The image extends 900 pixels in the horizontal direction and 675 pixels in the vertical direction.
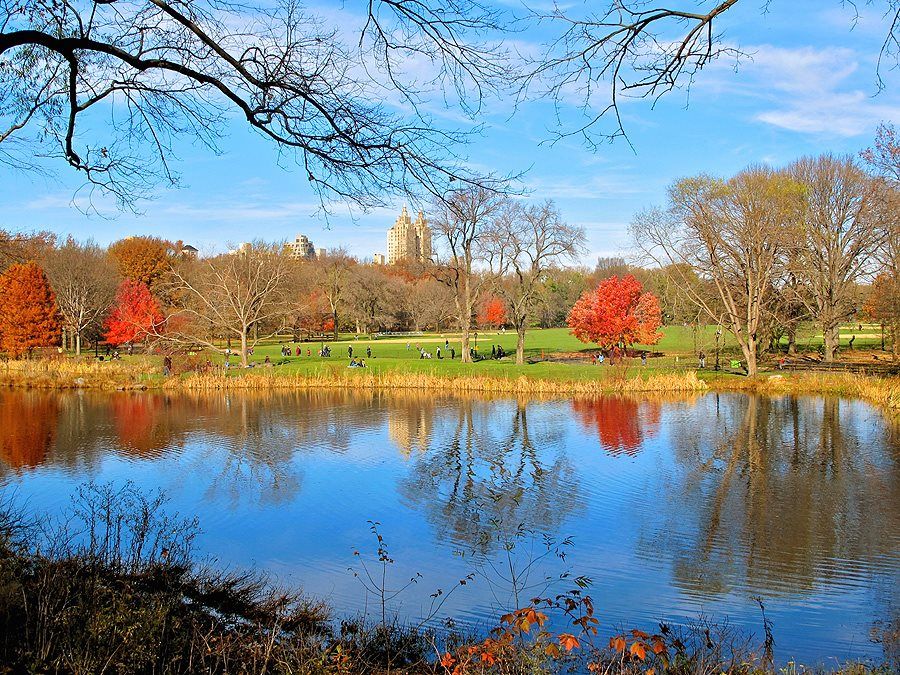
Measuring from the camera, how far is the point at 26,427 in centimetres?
2167

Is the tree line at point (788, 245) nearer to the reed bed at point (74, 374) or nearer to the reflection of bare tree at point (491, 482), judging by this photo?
the reflection of bare tree at point (491, 482)

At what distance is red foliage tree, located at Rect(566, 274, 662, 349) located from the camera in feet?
140

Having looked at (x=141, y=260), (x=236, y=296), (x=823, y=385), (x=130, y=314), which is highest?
(x=141, y=260)

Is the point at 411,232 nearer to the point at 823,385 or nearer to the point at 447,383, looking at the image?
the point at 447,383

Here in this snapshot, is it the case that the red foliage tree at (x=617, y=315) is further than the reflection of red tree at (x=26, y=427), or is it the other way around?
the red foliage tree at (x=617, y=315)

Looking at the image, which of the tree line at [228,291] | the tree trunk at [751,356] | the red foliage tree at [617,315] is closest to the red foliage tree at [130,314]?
the tree line at [228,291]

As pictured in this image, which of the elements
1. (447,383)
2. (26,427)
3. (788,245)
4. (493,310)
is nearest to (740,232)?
(788,245)

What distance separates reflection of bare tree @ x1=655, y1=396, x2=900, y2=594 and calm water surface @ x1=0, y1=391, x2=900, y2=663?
53mm

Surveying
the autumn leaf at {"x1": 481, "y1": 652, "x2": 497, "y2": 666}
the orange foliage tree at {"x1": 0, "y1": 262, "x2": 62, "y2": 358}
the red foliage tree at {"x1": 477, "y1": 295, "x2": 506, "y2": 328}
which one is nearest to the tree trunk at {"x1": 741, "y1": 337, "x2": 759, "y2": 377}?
the autumn leaf at {"x1": 481, "y1": 652, "x2": 497, "y2": 666}

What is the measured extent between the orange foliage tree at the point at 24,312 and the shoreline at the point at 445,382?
5.47 metres

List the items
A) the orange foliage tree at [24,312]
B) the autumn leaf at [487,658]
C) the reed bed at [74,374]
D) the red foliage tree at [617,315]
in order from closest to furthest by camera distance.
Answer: the autumn leaf at [487,658] < the reed bed at [74,374] < the orange foliage tree at [24,312] < the red foliage tree at [617,315]

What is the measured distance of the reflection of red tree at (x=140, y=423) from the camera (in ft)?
60.3

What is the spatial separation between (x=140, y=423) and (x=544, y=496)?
15.7 metres

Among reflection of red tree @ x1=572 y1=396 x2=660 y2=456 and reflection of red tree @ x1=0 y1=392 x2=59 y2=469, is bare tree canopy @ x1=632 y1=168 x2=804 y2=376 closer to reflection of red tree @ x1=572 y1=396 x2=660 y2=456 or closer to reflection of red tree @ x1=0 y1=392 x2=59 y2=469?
reflection of red tree @ x1=572 y1=396 x2=660 y2=456
